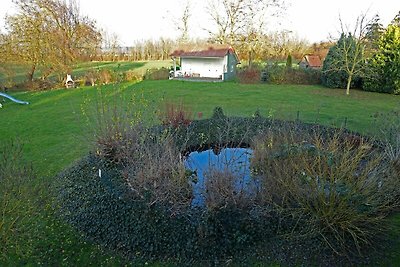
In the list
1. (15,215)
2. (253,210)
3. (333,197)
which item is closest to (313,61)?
(253,210)

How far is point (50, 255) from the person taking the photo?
4.78m

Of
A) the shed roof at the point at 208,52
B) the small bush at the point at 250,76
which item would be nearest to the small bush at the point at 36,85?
the shed roof at the point at 208,52

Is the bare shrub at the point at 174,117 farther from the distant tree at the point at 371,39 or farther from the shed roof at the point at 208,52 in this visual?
the shed roof at the point at 208,52

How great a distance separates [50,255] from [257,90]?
18.0 meters

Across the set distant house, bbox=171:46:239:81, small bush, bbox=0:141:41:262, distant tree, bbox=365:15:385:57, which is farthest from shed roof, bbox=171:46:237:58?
small bush, bbox=0:141:41:262

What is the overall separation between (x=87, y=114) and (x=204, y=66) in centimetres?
1801

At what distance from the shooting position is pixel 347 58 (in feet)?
66.0

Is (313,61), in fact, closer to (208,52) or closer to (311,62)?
(311,62)

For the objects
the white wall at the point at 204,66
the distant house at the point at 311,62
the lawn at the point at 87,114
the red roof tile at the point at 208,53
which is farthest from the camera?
the distant house at the point at 311,62

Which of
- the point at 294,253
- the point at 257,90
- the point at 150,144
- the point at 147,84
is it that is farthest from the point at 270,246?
the point at 147,84

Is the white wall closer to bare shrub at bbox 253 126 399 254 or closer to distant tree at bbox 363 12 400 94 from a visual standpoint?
distant tree at bbox 363 12 400 94

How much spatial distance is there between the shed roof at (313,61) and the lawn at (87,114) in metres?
8.83

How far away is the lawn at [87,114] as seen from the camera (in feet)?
16.4

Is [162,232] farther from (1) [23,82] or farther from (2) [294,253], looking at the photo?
(1) [23,82]
